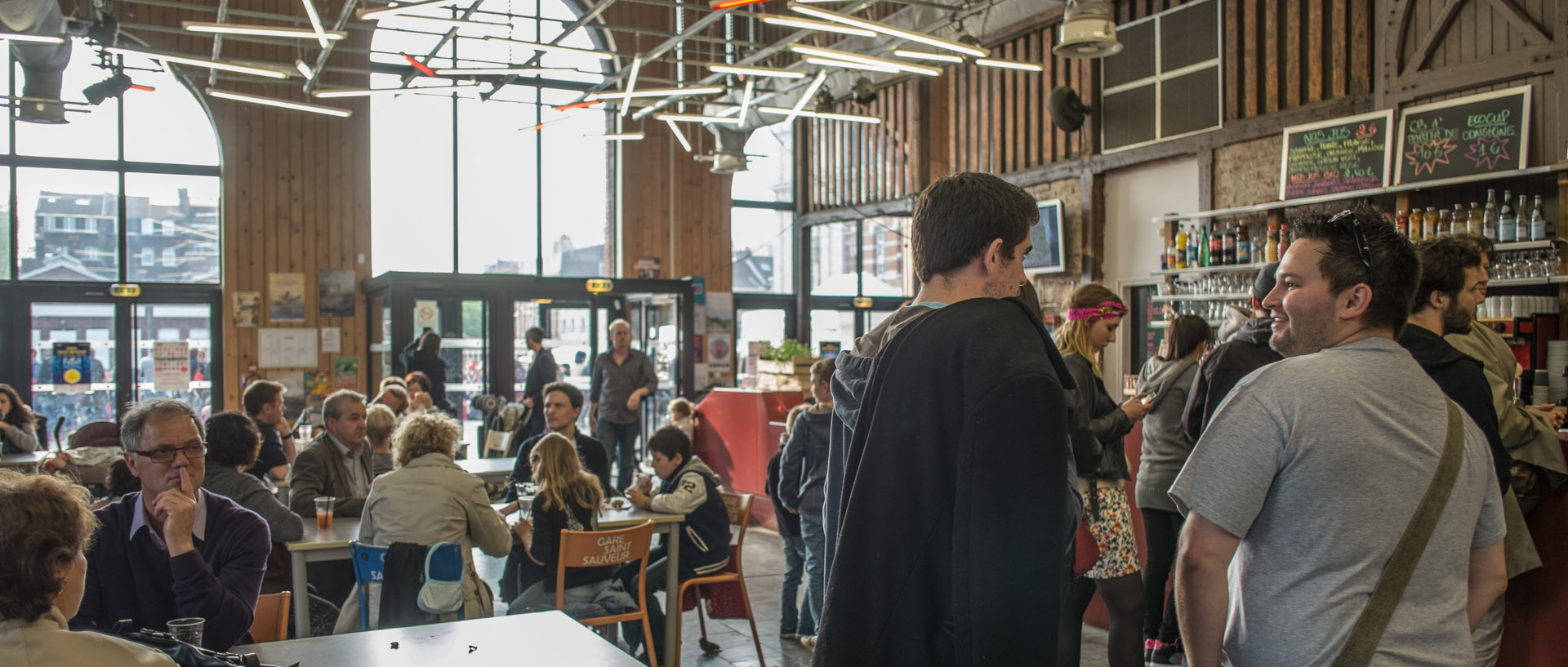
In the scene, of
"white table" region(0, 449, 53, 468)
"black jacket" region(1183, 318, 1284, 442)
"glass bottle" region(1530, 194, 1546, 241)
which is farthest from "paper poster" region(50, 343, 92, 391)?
"glass bottle" region(1530, 194, 1546, 241)

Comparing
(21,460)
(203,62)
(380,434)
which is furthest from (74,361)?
(380,434)

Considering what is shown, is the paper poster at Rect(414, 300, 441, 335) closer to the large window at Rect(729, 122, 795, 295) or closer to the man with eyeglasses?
the large window at Rect(729, 122, 795, 295)

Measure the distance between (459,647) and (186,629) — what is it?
0.65 meters

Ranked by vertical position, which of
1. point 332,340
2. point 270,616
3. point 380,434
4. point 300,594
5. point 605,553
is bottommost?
point 300,594

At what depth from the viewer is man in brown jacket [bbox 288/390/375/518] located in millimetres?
5008

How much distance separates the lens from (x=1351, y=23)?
7.88m

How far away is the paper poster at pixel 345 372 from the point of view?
12617 millimetres

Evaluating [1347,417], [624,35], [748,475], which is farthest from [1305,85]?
[624,35]

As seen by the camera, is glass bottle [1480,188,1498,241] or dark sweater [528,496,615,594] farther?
glass bottle [1480,188,1498,241]

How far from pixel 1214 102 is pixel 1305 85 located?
0.78 m

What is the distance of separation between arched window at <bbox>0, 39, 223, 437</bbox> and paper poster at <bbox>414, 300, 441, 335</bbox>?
2.69 metres

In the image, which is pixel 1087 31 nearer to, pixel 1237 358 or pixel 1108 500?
pixel 1237 358

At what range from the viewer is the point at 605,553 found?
14.6 feet

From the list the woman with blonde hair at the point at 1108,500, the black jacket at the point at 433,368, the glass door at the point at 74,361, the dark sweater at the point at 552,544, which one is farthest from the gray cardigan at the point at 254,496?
the glass door at the point at 74,361
